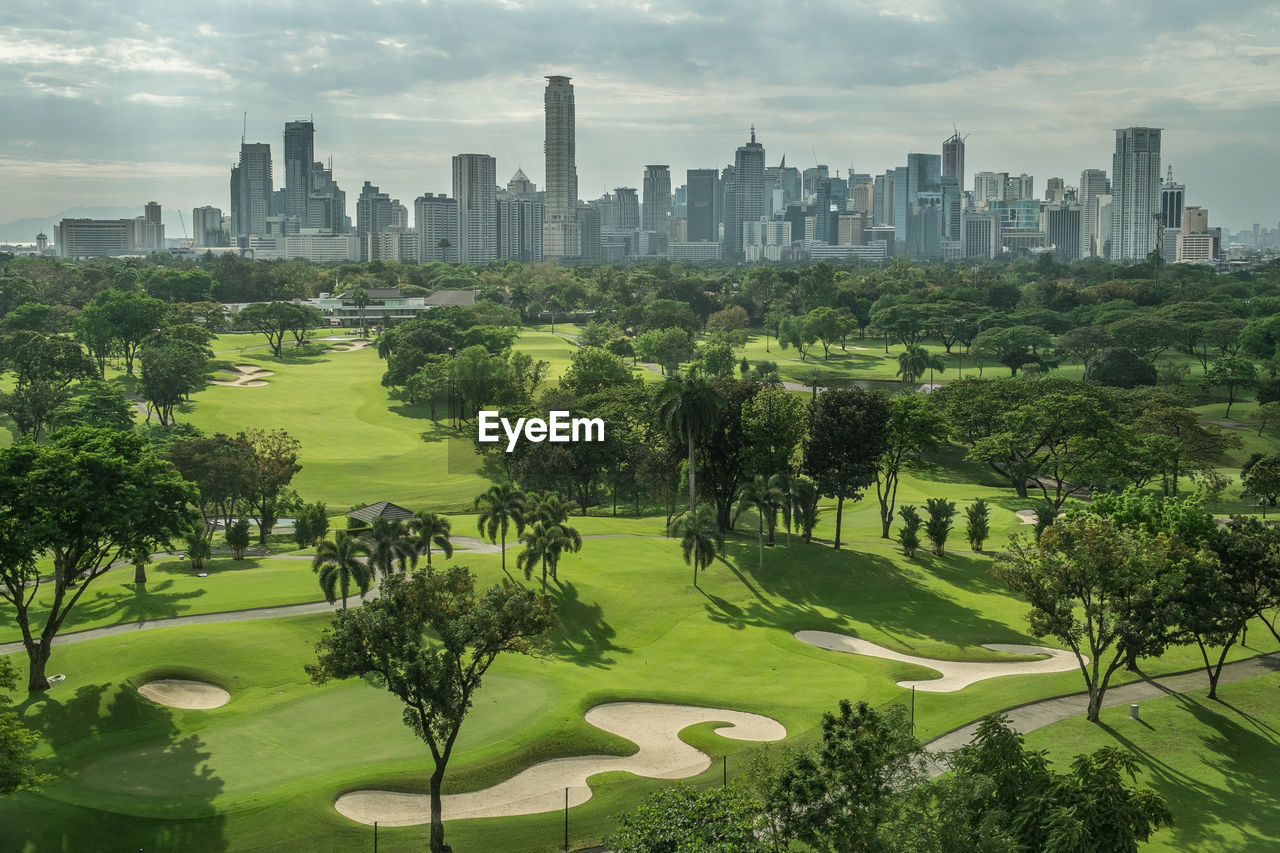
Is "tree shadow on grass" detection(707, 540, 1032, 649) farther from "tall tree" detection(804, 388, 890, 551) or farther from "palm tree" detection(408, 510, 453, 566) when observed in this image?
"palm tree" detection(408, 510, 453, 566)

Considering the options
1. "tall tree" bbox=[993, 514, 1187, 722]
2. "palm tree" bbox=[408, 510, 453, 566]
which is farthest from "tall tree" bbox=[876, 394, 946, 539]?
"tall tree" bbox=[993, 514, 1187, 722]

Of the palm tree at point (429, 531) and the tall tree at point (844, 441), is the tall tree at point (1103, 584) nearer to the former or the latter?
the tall tree at point (844, 441)

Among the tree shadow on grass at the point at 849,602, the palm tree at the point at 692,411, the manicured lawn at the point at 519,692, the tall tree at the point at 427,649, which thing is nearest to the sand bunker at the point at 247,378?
the palm tree at the point at 692,411

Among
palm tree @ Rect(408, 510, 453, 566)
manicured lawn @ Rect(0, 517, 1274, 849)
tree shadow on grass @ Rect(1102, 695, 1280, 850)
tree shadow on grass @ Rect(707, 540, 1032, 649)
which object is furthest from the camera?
palm tree @ Rect(408, 510, 453, 566)

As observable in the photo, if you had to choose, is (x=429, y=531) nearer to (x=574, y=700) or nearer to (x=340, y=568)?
(x=340, y=568)

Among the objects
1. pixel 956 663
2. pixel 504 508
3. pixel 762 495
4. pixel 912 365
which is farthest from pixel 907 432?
pixel 912 365

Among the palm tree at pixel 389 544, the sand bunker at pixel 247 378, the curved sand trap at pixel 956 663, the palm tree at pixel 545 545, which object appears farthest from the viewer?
the sand bunker at pixel 247 378
